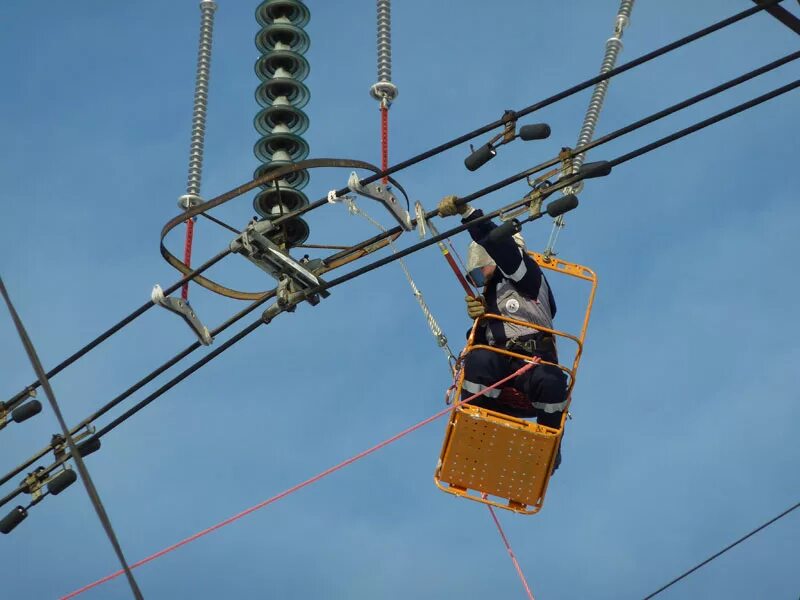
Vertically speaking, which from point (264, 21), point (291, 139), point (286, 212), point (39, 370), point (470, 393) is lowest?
point (39, 370)

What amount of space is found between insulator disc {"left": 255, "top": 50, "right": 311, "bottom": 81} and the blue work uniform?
8.30 ft

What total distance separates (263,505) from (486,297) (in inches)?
113

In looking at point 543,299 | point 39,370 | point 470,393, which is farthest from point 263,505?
point 39,370

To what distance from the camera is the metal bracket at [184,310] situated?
15099 mm

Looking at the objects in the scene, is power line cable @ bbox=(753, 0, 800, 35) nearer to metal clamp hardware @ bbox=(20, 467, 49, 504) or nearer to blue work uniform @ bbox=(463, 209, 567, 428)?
blue work uniform @ bbox=(463, 209, 567, 428)

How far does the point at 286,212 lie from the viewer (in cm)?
1563

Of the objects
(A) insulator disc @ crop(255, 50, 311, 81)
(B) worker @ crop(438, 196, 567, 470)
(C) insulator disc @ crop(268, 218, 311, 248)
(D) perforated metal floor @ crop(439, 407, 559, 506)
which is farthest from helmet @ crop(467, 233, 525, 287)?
(A) insulator disc @ crop(255, 50, 311, 81)

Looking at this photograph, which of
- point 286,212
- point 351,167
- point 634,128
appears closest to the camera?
point 634,128

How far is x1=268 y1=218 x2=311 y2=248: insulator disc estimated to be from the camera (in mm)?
15094

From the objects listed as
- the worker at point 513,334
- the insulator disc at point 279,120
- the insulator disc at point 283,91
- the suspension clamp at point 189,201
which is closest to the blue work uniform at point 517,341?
the worker at point 513,334

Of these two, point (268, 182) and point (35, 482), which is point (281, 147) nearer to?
point (268, 182)

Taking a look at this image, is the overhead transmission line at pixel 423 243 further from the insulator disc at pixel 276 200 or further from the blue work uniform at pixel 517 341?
the blue work uniform at pixel 517 341

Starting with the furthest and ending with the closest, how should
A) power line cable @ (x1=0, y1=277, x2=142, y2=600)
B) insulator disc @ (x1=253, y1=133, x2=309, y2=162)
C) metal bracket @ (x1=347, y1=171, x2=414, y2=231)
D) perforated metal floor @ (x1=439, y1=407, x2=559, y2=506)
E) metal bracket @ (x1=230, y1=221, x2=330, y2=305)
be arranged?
insulator disc @ (x1=253, y1=133, x2=309, y2=162)
perforated metal floor @ (x1=439, y1=407, x2=559, y2=506)
metal bracket @ (x1=230, y1=221, x2=330, y2=305)
metal bracket @ (x1=347, y1=171, x2=414, y2=231)
power line cable @ (x1=0, y1=277, x2=142, y2=600)

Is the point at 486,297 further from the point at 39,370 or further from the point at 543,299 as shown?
the point at 39,370
